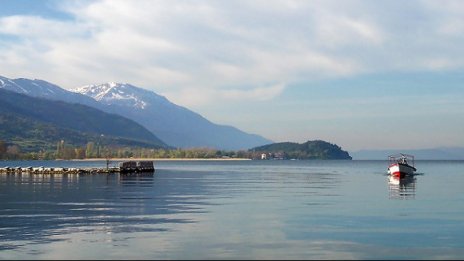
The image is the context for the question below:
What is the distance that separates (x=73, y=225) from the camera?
153 feet

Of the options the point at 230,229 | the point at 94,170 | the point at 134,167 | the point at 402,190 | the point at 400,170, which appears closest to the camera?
the point at 230,229

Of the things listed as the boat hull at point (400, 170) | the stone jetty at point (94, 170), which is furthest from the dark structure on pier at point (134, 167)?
the boat hull at point (400, 170)

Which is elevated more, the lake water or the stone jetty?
the stone jetty

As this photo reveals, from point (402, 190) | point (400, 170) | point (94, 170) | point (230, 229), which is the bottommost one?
point (230, 229)

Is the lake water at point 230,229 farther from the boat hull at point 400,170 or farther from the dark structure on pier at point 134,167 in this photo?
the dark structure on pier at point 134,167

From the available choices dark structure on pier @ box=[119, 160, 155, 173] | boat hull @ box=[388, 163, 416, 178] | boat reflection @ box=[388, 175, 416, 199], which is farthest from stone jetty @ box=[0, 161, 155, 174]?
boat reflection @ box=[388, 175, 416, 199]

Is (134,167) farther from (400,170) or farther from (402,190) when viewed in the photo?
(402,190)

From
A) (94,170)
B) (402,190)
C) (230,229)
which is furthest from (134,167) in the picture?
(230,229)

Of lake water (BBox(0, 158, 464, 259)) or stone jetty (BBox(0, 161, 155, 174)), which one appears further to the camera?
stone jetty (BBox(0, 161, 155, 174))

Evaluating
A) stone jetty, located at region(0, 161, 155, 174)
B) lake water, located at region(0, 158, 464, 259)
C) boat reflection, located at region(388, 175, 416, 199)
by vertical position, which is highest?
stone jetty, located at region(0, 161, 155, 174)

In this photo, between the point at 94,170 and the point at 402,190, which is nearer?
the point at 402,190

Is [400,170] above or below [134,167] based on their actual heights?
below

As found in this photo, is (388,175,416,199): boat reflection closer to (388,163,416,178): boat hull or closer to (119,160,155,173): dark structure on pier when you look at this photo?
(388,163,416,178): boat hull

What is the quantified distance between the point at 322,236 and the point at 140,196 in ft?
133
